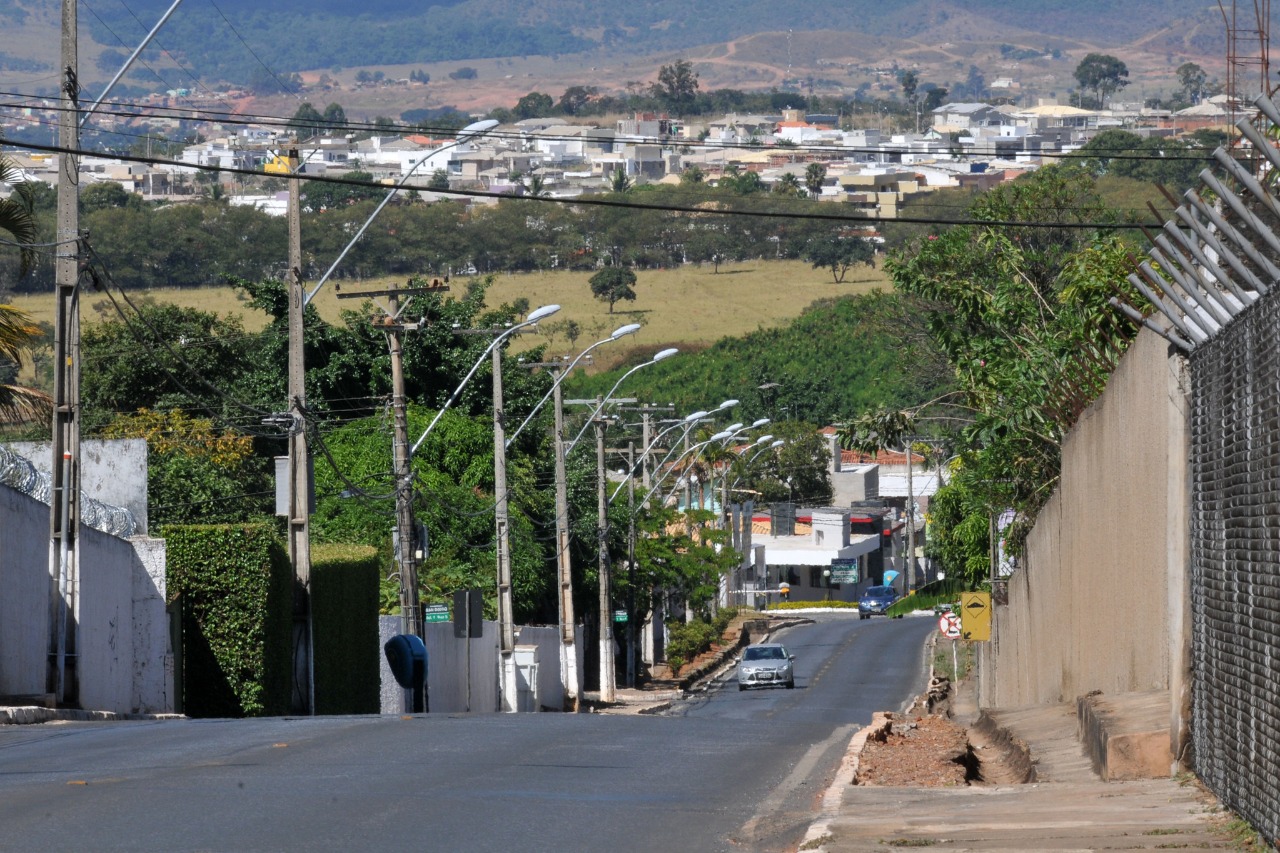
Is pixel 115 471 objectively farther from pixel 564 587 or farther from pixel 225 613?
pixel 564 587

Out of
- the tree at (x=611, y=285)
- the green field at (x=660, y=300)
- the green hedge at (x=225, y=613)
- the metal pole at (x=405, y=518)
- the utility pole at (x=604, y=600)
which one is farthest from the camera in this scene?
the tree at (x=611, y=285)

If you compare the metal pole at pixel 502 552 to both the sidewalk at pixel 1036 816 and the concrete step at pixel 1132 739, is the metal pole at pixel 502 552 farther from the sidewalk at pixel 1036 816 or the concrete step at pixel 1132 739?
the concrete step at pixel 1132 739

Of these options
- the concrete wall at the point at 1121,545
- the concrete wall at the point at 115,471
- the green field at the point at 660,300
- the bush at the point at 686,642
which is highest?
the green field at the point at 660,300

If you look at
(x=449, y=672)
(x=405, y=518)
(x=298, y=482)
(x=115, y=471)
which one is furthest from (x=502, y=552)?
(x=298, y=482)

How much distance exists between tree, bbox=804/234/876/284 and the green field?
82cm

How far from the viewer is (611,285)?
132625mm

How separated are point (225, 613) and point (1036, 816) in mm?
17900

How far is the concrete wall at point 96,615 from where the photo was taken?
77.0 ft

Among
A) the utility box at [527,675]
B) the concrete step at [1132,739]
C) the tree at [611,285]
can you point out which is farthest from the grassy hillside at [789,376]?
the concrete step at [1132,739]

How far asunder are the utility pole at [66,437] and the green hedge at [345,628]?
6051 millimetres

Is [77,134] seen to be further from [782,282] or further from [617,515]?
[782,282]

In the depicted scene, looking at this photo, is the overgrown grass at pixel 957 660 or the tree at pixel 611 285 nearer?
the overgrown grass at pixel 957 660

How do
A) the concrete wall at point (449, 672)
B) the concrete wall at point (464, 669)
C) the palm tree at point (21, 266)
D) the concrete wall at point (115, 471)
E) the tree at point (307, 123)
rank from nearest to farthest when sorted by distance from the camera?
1. the palm tree at point (21, 266)
2. the concrete wall at point (115, 471)
3. the tree at point (307, 123)
4. the concrete wall at point (449, 672)
5. the concrete wall at point (464, 669)

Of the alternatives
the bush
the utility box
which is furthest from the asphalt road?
the bush
